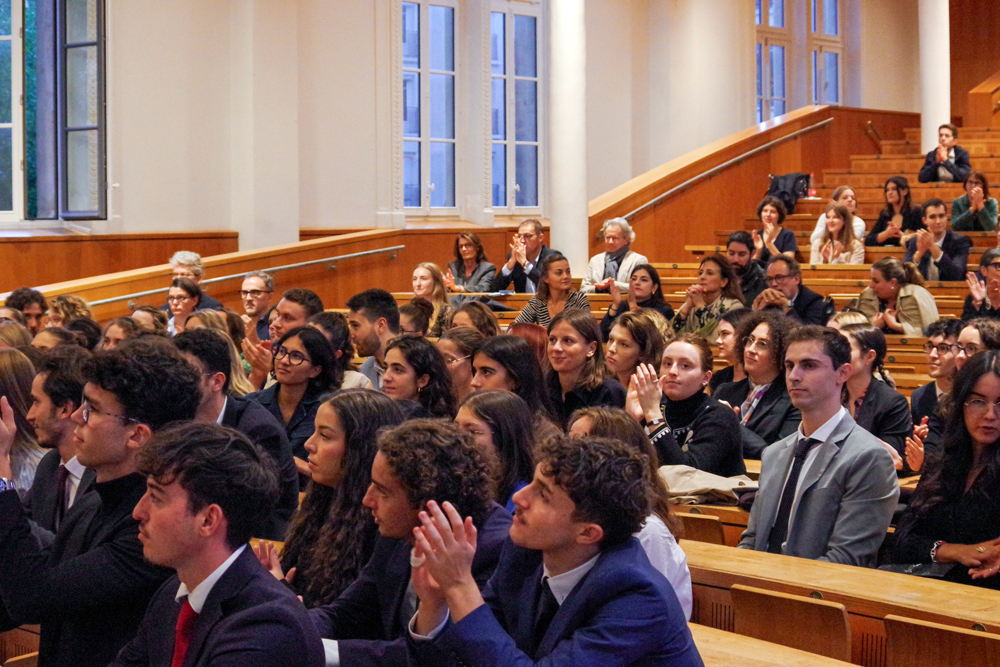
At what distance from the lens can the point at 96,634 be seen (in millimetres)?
2318

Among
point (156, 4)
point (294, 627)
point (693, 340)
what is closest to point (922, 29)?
point (156, 4)

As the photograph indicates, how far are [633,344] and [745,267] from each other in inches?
137

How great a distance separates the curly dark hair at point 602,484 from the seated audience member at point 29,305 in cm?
554

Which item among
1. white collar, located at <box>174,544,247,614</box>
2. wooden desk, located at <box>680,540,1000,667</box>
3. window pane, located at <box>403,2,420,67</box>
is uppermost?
window pane, located at <box>403,2,420,67</box>

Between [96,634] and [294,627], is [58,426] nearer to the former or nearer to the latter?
[96,634]

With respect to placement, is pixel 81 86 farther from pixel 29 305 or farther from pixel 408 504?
pixel 408 504

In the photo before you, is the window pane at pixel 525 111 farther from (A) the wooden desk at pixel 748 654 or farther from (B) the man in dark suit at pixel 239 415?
(A) the wooden desk at pixel 748 654

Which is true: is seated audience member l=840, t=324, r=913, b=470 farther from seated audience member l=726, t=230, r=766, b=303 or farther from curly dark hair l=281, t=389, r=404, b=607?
seated audience member l=726, t=230, r=766, b=303

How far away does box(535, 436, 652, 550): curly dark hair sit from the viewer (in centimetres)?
206

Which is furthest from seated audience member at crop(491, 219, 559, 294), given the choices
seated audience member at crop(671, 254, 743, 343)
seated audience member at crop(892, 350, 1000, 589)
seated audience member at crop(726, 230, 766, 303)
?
seated audience member at crop(892, 350, 1000, 589)

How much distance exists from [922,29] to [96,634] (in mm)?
11905

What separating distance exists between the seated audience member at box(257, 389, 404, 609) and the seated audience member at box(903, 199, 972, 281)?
20.6 feet

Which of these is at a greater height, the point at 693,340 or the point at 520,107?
the point at 520,107

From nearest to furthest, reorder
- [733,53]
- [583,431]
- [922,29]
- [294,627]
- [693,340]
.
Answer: [294,627] < [583,431] < [693,340] < [922,29] < [733,53]
